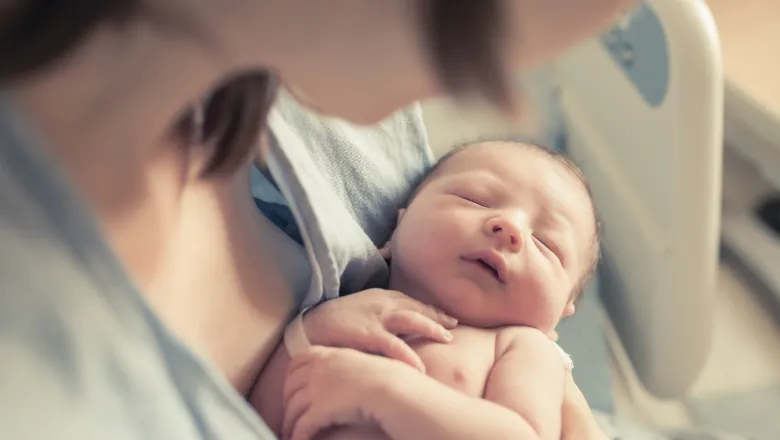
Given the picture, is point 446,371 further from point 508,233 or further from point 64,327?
point 64,327

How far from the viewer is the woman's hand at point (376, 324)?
2.00 ft

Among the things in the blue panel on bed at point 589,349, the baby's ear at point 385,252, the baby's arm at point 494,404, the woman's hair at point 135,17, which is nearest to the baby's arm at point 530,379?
the baby's arm at point 494,404

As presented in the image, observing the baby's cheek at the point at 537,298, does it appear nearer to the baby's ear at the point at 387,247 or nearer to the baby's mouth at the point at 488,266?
the baby's mouth at the point at 488,266

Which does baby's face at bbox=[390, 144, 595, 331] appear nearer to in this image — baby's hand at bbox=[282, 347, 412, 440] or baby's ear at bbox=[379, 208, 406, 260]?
baby's ear at bbox=[379, 208, 406, 260]

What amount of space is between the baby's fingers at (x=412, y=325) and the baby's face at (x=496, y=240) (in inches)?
2.9

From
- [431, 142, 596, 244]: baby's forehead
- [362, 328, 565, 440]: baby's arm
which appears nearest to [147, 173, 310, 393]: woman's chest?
[362, 328, 565, 440]: baby's arm

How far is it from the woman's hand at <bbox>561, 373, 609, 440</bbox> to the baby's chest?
0.28 ft

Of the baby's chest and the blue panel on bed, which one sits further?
the blue panel on bed

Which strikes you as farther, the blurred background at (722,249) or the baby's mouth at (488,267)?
the blurred background at (722,249)

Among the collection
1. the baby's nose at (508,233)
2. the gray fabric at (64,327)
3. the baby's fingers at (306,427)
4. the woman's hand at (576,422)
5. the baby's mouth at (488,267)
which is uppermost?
the gray fabric at (64,327)

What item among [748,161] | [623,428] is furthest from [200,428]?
[748,161]

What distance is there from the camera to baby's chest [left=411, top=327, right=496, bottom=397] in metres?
0.63

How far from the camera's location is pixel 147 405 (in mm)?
396

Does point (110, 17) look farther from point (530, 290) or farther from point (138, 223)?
point (530, 290)
